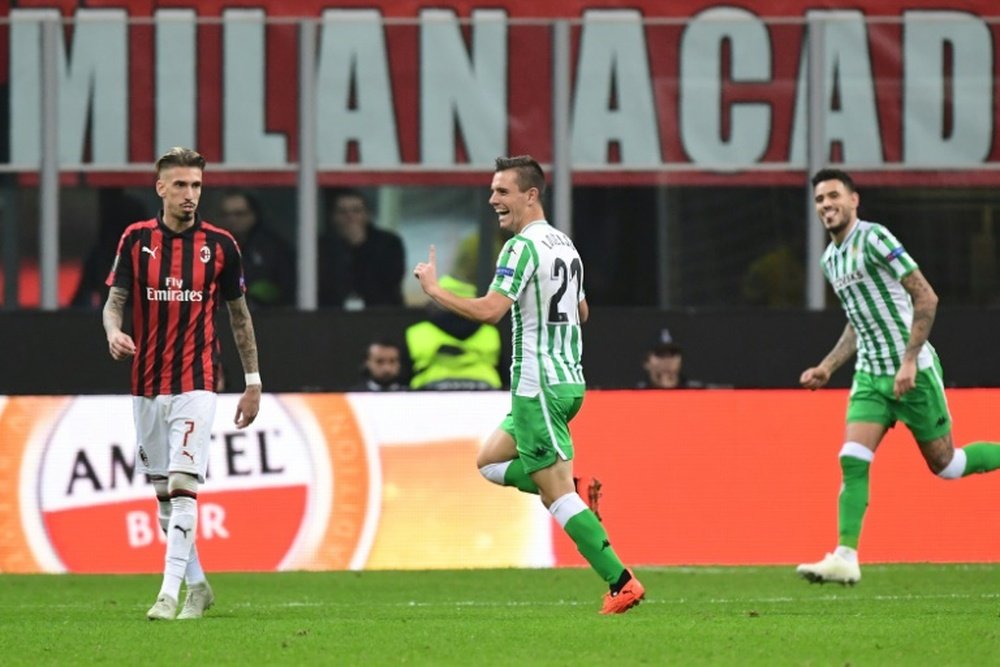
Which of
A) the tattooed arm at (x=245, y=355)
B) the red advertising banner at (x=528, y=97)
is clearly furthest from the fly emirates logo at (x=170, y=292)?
the red advertising banner at (x=528, y=97)

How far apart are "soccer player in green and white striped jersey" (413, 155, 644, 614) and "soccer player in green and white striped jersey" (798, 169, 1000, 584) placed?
2.01m

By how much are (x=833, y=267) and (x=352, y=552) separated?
11.6 feet

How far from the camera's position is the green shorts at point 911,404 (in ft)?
34.6

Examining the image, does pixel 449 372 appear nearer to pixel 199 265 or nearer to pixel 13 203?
pixel 13 203

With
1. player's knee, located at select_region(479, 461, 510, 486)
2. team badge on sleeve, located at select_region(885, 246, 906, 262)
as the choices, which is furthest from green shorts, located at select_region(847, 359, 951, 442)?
player's knee, located at select_region(479, 461, 510, 486)

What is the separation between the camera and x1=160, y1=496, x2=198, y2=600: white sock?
8.79m

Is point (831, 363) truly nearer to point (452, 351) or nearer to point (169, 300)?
point (169, 300)

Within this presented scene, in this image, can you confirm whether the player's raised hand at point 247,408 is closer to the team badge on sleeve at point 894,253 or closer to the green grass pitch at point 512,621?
the green grass pitch at point 512,621

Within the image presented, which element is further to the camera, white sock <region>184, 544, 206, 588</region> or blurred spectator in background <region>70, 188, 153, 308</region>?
blurred spectator in background <region>70, 188, 153, 308</region>

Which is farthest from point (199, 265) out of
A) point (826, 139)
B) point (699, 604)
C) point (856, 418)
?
point (826, 139)

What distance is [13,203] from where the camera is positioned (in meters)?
15.4

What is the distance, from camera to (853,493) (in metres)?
10.6

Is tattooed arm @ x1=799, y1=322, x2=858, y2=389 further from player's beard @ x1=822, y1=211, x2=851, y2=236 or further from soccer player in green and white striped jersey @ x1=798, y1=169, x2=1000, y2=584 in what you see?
player's beard @ x1=822, y1=211, x2=851, y2=236

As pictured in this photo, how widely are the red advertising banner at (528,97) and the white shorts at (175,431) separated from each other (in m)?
6.52
